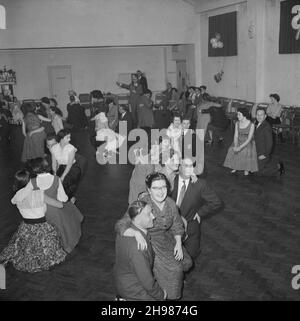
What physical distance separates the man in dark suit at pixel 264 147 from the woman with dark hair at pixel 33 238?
4185 mm

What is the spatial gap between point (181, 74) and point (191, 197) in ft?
43.1

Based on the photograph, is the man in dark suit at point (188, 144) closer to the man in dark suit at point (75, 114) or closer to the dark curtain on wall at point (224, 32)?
the man in dark suit at point (75, 114)

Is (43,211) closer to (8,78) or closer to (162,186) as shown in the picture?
(162,186)

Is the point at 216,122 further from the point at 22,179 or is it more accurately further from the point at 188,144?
the point at 22,179

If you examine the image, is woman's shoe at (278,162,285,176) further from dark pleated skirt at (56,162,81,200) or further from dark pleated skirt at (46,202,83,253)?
dark pleated skirt at (46,202,83,253)

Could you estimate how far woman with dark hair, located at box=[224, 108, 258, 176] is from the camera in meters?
7.33

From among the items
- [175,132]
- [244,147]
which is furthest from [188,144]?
[244,147]

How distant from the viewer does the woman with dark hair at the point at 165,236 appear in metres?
3.30

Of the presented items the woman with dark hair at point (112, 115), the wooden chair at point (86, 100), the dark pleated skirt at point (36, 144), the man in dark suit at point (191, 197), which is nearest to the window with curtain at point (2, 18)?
the wooden chair at point (86, 100)

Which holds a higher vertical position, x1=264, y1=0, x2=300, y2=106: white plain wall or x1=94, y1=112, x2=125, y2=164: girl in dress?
x1=264, y1=0, x2=300, y2=106: white plain wall

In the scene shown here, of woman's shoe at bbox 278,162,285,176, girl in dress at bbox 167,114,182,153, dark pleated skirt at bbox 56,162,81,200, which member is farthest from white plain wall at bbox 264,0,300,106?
dark pleated skirt at bbox 56,162,81,200

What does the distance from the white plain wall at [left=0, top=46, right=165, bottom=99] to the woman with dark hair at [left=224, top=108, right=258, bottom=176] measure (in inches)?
385

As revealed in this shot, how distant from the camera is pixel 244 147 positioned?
7.54 metres

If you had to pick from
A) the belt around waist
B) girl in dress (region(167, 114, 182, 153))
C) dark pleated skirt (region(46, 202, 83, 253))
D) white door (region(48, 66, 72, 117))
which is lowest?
dark pleated skirt (region(46, 202, 83, 253))
